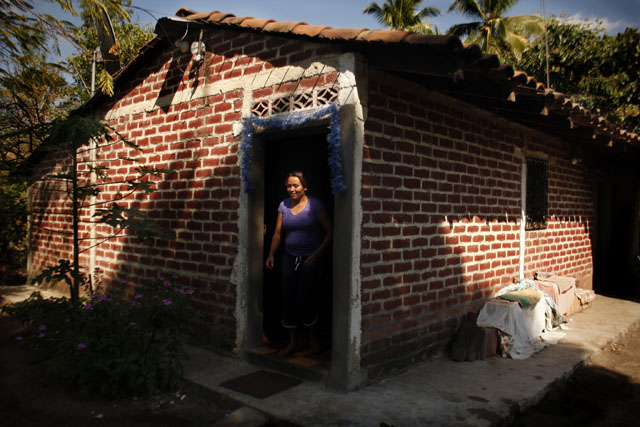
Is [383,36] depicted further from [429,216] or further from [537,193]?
[537,193]

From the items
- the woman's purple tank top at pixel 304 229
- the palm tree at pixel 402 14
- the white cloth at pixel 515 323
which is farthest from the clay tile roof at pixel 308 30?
the palm tree at pixel 402 14

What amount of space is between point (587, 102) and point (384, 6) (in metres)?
11.6

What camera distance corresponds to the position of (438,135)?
487 cm

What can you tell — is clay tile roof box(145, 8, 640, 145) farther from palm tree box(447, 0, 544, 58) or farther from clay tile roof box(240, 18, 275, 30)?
palm tree box(447, 0, 544, 58)

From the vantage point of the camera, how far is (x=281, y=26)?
167 inches

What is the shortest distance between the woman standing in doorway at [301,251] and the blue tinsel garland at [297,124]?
47 cm

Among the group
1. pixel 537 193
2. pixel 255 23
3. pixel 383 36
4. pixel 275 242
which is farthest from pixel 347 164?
pixel 537 193

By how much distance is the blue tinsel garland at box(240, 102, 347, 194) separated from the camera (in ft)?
12.7

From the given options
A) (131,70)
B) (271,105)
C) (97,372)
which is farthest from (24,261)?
(271,105)

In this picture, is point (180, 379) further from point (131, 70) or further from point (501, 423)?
point (131, 70)

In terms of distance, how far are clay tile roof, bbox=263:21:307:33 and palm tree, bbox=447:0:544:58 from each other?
20.3 metres

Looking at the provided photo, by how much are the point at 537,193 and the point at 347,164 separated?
4.63 metres

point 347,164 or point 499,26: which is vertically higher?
point 499,26

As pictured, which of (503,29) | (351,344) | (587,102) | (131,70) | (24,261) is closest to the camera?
(351,344)
